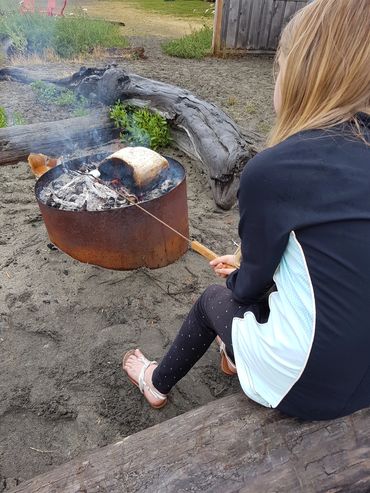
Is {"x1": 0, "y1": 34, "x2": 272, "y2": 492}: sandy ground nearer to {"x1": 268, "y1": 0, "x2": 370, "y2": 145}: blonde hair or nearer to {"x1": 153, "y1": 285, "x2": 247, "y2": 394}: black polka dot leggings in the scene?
{"x1": 153, "y1": 285, "x2": 247, "y2": 394}: black polka dot leggings

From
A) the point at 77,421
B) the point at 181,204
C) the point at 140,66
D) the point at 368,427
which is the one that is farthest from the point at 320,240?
the point at 140,66

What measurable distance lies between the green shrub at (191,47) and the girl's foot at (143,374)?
8.22 metres

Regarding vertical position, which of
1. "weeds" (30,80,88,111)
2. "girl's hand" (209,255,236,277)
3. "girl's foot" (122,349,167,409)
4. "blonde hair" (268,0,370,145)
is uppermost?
"blonde hair" (268,0,370,145)

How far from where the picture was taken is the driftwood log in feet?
12.5

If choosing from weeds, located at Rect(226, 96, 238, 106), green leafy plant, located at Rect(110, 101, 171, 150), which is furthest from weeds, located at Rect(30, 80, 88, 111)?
weeds, located at Rect(226, 96, 238, 106)

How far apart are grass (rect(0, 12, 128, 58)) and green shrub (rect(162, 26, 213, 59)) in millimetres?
1052

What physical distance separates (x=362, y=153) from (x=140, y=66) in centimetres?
776

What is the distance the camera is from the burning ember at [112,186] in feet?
9.23

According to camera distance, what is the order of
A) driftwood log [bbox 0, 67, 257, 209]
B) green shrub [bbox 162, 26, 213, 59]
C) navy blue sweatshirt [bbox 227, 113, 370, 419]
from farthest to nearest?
green shrub [bbox 162, 26, 213, 59] → driftwood log [bbox 0, 67, 257, 209] → navy blue sweatshirt [bbox 227, 113, 370, 419]

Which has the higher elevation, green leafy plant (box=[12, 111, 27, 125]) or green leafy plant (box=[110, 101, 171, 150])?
green leafy plant (box=[110, 101, 171, 150])

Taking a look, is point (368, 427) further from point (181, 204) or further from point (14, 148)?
point (14, 148)

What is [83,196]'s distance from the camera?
9.41 ft

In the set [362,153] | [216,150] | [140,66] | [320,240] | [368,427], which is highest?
[362,153]

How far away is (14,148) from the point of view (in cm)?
446
